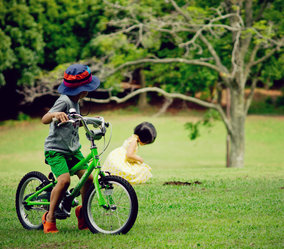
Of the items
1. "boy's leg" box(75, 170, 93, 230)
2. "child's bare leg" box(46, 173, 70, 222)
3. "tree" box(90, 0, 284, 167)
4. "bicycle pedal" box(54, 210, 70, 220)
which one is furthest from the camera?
"tree" box(90, 0, 284, 167)

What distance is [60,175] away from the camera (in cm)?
529

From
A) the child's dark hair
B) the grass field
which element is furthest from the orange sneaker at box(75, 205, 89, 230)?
the child's dark hair

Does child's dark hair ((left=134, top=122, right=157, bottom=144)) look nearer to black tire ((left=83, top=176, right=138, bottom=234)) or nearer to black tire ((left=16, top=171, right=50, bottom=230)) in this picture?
black tire ((left=16, top=171, right=50, bottom=230))

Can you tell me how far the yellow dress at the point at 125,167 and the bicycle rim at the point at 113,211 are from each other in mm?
3604

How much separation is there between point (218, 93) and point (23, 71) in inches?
605

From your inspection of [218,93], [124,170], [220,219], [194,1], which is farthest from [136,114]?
[220,219]

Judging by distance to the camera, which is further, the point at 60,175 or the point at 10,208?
the point at 10,208

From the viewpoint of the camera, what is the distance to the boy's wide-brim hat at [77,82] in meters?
5.36

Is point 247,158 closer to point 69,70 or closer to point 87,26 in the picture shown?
point 87,26

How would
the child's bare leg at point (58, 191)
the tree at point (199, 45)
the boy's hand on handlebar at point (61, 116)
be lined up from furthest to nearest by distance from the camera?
the tree at point (199, 45), the child's bare leg at point (58, 191), the boy's hand on handlebar at point (61, 116)

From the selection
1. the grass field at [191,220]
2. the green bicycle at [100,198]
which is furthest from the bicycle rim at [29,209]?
the green bicycle at [100,198]

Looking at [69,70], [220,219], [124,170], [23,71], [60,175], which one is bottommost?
[23,71]

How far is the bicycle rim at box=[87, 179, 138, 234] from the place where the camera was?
507cm

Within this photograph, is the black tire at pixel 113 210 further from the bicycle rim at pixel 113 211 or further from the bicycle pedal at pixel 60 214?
the bicycle pedal at pixel 60 214
